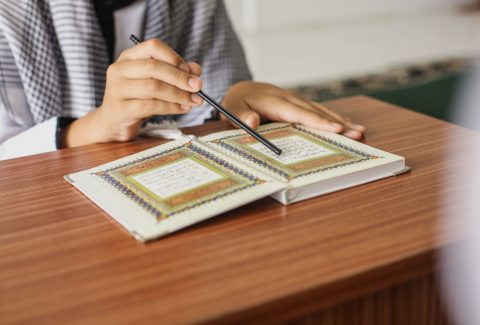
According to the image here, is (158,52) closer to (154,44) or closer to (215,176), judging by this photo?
(154,44)

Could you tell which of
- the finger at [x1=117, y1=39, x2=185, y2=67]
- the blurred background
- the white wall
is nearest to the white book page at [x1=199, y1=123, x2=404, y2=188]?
the finger at [x1=117, y1=39, x2=185, y2=67]

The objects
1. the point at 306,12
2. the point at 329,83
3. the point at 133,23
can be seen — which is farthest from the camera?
the point at 306,12

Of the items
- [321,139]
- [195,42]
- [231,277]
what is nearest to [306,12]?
[195,42]

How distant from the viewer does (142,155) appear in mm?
737

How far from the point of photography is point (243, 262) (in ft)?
1.63

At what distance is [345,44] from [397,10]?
1.39 metres

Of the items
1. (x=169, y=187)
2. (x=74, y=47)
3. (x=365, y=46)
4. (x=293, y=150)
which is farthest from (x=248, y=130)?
(x=365, y=46)

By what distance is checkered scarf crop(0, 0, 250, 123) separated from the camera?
999 millimetres

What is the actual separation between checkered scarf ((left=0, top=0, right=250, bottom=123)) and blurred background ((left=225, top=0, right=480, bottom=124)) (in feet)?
3.59

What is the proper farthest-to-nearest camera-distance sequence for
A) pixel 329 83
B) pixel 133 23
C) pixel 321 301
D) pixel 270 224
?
pixel 329 83, pixel 133 23, pixel 270 224, pixel 321 301

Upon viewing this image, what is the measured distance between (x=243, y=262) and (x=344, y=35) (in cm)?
445

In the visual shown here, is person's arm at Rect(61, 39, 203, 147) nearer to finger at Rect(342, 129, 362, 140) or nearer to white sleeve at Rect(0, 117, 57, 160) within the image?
white sleeve at Rect(0, 117, 57, 160)

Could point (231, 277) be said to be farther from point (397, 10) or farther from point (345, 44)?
point (397, 10)

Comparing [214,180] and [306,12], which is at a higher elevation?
[214,180]
